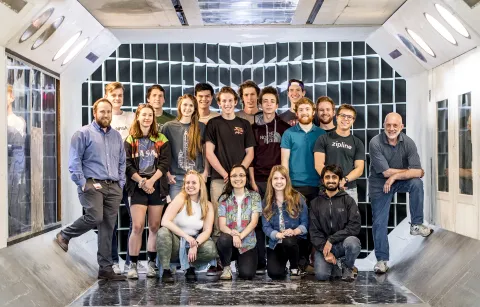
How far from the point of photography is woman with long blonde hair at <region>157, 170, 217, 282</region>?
7293mm

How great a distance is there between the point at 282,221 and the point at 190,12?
6.76ft

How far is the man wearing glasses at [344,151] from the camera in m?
7.50

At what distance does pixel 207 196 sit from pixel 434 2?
2.66 m

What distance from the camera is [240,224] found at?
751 centimetres

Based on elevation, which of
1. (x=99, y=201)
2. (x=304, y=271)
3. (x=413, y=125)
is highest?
(x=413, y=125)

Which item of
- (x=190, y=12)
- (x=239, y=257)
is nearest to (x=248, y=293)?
(x=239, y=257)

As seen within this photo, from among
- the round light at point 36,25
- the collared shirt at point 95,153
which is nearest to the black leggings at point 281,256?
the collared shirt at point 95,153

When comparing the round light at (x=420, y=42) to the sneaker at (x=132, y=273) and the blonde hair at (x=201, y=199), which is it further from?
the sneaker at (x=132, y=273)

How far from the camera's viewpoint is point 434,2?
20.9ft

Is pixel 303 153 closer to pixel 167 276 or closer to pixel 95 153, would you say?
pixel 167 276

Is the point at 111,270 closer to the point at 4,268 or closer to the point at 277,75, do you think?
the point at 4,268

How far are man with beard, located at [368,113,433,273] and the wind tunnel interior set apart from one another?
24 centimetres

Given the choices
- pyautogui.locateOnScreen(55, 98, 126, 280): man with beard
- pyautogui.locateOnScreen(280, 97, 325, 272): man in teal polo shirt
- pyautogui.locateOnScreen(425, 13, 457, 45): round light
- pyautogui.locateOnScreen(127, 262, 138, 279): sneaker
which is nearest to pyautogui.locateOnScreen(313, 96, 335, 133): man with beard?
pyautogui.locateOnScreen(280, 97, 325, 272): man in teal polo shirt

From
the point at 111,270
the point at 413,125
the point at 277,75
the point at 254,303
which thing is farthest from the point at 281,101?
the point at 254,303
